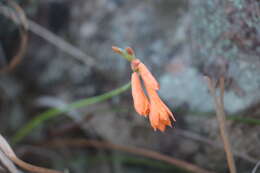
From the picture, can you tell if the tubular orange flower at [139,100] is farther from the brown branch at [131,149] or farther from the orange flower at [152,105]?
the brown branch at [131,149]

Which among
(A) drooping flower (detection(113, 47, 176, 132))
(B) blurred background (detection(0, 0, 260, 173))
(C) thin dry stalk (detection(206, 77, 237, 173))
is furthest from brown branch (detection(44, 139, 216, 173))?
(A) drooping flower (detection(113, 47, 176, 132))

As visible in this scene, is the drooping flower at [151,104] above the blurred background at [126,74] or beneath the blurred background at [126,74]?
beneath

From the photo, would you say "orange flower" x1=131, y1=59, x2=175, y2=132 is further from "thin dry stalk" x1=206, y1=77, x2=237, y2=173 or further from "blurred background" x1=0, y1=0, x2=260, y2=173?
"blurred background" x1=0, y1=0, x2=260, y2=173

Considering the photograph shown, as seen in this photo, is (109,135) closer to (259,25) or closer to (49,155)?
Result: (49,155)

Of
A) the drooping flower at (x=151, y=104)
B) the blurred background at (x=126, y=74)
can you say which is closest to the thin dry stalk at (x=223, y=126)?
the blurred background at (x=126, y=74)

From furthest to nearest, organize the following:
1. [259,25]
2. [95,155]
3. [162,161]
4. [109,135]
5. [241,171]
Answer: [95,155] → [109,135] → [162,161] → [241,171] → [259,25]

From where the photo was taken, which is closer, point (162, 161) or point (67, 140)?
point (162, 161)

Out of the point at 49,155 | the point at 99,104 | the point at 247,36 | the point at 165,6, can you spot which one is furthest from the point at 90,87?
the point at 247,36

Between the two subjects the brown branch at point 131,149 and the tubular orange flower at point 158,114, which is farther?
the brown branch at point 131,149
